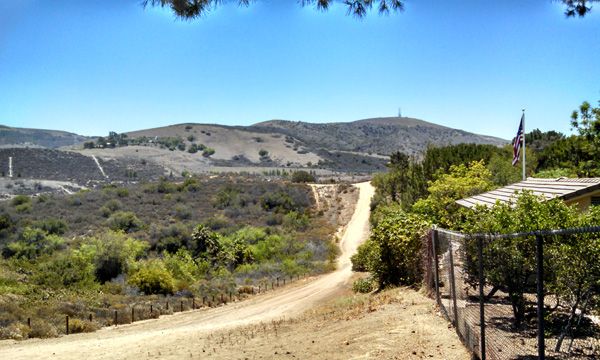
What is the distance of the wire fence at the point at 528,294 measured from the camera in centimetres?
483

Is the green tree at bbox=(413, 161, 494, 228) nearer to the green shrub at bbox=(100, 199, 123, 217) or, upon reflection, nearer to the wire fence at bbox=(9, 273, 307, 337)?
the wire fence at bbox=(9, 273, 307, 337)

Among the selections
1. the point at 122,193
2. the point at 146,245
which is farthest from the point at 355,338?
the point at 122,193

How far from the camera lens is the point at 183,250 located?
42.8 metres

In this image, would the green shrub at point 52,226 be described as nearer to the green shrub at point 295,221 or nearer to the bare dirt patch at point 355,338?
the green shrub at point 295,221

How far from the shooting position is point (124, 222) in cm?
5153

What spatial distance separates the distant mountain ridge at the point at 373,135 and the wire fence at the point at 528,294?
466 feet

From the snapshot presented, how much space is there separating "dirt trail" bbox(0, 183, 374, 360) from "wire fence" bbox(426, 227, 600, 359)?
8.07 meters

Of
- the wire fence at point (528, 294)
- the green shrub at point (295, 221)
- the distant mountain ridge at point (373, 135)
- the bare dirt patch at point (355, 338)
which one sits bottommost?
the green shrub at point (295, 221)

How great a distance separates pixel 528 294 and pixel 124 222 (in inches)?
1920

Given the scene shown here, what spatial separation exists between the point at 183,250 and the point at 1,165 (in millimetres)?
53240

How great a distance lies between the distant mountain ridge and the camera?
161625 mm

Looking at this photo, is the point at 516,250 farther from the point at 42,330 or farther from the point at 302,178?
the point at 302,178

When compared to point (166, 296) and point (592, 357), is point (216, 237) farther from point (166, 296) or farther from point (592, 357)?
point (592, 357)

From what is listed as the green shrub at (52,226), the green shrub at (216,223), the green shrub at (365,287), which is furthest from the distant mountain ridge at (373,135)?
the green shrub at (365,287)
